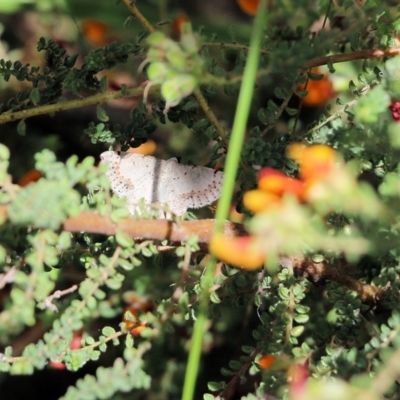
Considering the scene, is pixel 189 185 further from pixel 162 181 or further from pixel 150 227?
pixel 150 227

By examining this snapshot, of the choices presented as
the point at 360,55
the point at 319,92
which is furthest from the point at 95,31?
the point at 360,55

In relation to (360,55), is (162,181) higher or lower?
lower

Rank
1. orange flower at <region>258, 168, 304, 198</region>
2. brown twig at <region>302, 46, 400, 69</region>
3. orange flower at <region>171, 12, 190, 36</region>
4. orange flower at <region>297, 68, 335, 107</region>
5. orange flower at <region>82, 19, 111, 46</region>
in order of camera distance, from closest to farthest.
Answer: orange flower at <region>258, 168, 304, 198</region> < brown twig at <region>302, 46, 400, 69</region> < orange flower at <region>297, 68, 335, 107</region> < orange flower at <region>171, 12, 190, 36</region> < orange flower at <region>82, 19, 111, 46</region>

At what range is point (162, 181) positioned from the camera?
121cm

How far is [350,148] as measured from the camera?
0.98 metres

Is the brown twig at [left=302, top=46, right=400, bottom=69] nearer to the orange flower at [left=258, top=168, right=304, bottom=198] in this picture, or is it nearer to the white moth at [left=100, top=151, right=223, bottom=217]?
the white moth at [left=100, top=151, right=223, bottom=217]

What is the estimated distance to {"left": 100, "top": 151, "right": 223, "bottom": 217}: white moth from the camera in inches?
46.6

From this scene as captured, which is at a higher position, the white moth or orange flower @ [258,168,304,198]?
orange flower @ [258,168,304,198]

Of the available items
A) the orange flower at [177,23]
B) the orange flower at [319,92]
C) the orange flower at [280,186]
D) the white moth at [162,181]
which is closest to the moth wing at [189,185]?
the white moth at [162,181]

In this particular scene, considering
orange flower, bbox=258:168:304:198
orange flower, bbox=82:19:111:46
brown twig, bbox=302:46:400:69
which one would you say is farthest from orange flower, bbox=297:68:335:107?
orange flower, bbox=258:168:304:198

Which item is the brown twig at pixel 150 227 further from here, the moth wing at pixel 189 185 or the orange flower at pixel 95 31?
the orange flower at pixel 95 31

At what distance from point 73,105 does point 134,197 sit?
0.23 m

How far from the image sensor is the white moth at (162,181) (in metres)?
1.18

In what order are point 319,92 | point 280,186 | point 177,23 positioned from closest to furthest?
Result: point 280,186 < point 319,92 < point 177,23
